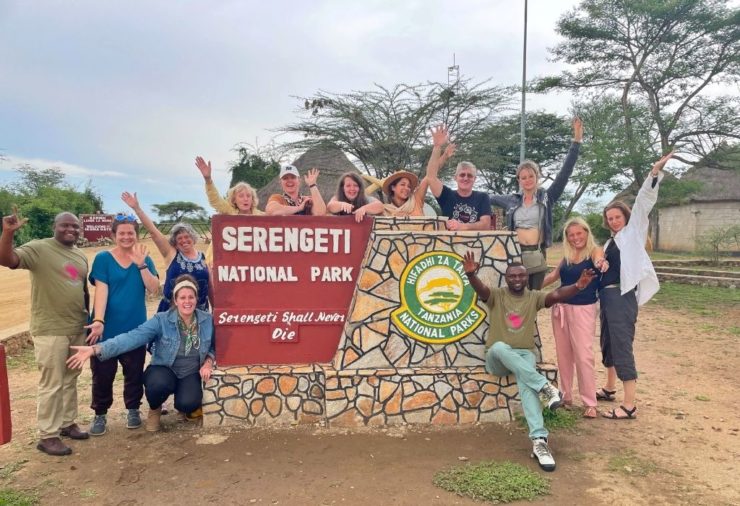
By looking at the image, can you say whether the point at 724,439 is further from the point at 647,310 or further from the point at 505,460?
the point at 647,310

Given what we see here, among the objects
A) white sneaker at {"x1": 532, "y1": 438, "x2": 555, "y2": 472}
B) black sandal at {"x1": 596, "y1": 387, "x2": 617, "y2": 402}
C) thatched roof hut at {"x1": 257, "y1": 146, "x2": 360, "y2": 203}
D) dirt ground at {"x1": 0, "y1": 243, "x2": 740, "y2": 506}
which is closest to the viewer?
dirt ground at {"x1": 0, "y1": 243, "x2": 740, "y2": 506}

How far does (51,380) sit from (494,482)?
3.25 m

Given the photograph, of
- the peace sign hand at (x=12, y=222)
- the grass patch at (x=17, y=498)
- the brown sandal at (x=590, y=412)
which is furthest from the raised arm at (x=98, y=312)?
the brown sandal at (x=590, y=412)

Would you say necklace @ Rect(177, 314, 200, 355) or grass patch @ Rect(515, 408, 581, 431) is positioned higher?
necklace @ Rect(177, 314, 200, 355)

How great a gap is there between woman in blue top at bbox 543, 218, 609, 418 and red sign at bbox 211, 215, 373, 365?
1.77 meters

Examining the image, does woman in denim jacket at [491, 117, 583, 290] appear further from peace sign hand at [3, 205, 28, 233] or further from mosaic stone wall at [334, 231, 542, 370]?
peace sign hand at [3, 205, 28, 233]

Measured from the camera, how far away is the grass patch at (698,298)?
402 inches

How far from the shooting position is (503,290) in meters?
4.19

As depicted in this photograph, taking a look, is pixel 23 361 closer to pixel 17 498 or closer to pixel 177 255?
pixel 177 255

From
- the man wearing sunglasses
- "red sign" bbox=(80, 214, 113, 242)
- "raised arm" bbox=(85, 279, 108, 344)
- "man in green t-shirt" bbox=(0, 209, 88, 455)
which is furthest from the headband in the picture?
"red sign" bbox=(80, 214, 113, 242)

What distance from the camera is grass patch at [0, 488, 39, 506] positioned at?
3123 mm

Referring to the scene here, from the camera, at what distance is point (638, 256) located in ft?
14.3

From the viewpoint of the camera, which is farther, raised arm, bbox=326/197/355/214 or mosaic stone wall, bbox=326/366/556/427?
raised arm, bbox=326/197/355/214

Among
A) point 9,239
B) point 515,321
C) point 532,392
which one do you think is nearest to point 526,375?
point 532,392
